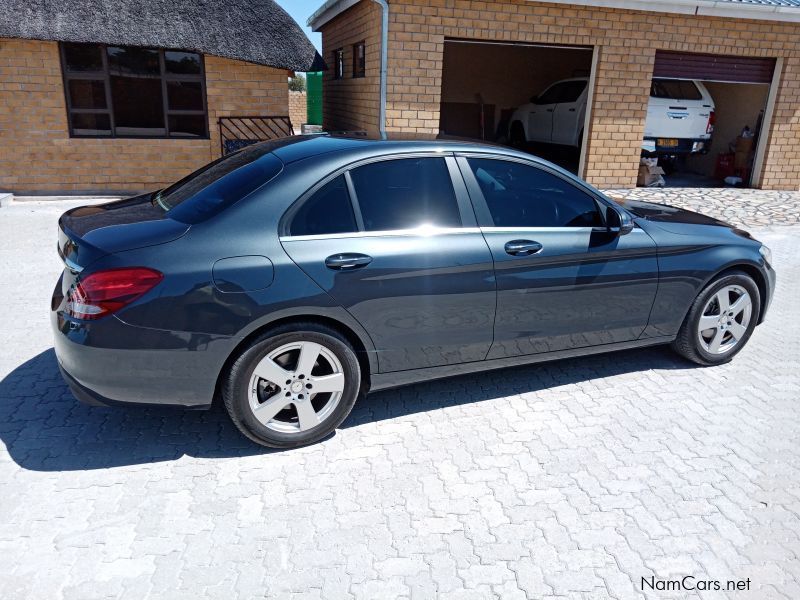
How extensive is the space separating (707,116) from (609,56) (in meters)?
3.45

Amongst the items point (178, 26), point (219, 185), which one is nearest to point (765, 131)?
point (178, 26)

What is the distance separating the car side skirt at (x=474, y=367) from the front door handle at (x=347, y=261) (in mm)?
677

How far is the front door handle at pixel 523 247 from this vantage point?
12.6 feet

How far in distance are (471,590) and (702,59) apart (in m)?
12.0

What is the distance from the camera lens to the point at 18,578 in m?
2.56

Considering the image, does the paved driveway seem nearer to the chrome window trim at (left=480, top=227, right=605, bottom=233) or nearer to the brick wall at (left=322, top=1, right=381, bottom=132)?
the chrome window trim at (left=480, top=227, right=605, bottom=233)

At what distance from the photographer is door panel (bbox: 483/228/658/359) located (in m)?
3.88

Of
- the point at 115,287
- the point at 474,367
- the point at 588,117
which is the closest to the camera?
the point at 115,287

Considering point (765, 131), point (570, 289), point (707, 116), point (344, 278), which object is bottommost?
point (570, 289)

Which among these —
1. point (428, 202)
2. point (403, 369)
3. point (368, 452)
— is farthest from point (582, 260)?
point (368, 452)

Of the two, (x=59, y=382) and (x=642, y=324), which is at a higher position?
(x=642, y=324)

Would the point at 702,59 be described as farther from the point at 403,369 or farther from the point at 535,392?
the point at 403,369

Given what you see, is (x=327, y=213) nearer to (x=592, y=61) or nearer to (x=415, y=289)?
(x=415, y=289)

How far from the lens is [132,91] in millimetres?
11086
